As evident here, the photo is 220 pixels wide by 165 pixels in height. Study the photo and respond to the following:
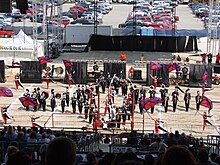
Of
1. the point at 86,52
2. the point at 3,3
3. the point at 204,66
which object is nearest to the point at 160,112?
the point at 204,66

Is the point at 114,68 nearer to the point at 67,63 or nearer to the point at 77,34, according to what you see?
the point at 67,63

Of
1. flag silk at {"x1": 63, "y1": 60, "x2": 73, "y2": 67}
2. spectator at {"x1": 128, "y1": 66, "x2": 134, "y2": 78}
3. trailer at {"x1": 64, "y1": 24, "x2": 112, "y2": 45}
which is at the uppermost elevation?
trailer at {"x1": 64, "y1": 24, "x2": 112, "y2": 45}

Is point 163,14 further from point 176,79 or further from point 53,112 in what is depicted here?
point 53,112

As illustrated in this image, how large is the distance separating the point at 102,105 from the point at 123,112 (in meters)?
3.56

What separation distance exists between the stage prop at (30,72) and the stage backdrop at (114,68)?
388cm

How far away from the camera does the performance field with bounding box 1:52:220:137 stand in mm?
21531

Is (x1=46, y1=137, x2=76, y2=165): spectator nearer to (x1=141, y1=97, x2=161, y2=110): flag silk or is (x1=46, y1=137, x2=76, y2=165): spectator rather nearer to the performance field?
the performance field

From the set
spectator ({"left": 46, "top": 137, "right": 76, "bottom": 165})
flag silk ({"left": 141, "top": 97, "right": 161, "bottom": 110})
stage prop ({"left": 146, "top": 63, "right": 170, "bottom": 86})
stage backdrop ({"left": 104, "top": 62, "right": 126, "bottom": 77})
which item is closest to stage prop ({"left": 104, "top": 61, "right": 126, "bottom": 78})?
stage backdrop ({"left": 104, "top": 62, "right": 126, "bottom": 77})

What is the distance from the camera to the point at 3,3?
1638 cm

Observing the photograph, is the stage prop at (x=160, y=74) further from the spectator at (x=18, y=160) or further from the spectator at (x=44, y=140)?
the spectator at (x=18, y=160)

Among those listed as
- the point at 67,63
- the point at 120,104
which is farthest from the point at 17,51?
the point at 120,104

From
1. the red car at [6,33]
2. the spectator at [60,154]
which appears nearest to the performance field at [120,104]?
the spectator at [60,154]

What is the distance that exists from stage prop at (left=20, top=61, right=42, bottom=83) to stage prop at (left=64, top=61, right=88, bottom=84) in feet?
5.41

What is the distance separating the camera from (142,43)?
4250 cm
